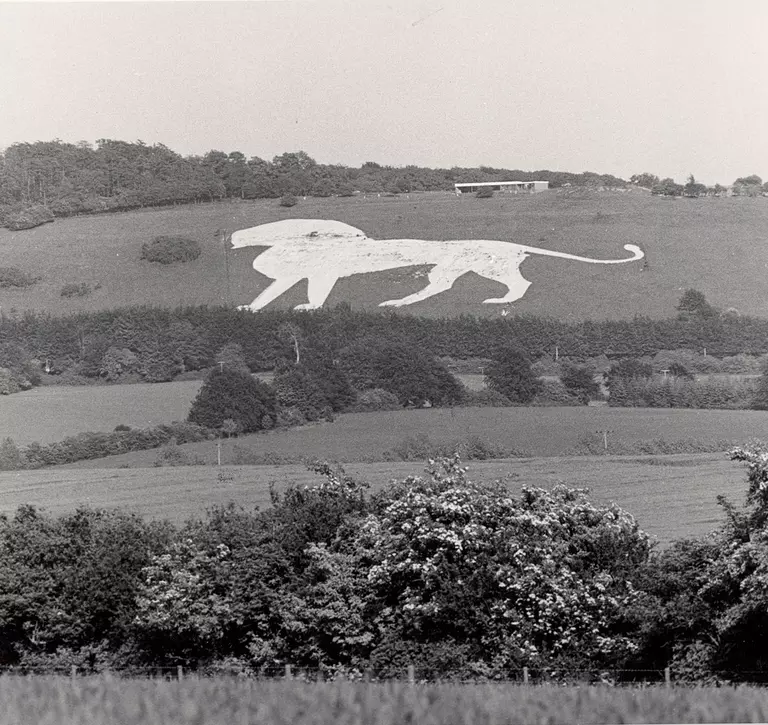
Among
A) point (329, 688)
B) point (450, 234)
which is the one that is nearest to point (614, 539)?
point (329, 688)

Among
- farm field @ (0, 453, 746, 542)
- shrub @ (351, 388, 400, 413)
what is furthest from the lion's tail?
farm field @ (0, 453, 746, 542)

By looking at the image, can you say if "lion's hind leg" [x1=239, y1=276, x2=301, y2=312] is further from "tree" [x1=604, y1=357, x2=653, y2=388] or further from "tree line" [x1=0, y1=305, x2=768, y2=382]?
"tree" [x1=604, y1=357, x2=653, y2=388]

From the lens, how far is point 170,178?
316 feet

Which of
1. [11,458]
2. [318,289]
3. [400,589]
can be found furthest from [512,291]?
[400,589]

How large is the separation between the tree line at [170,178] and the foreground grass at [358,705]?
77.4m

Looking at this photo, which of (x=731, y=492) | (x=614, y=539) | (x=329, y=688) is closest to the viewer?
(x=329, y=688)

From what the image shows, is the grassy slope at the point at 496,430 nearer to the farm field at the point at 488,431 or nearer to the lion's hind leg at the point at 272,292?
the farm field at the point at 488,431

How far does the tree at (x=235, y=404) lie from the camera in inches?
2415

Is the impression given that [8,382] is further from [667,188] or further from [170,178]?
[667,188]

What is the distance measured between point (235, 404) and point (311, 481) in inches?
458

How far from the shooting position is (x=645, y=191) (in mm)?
97375

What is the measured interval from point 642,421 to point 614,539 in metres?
32.9

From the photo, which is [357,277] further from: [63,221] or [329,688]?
[329,688]

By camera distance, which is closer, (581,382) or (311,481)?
(311,481)
